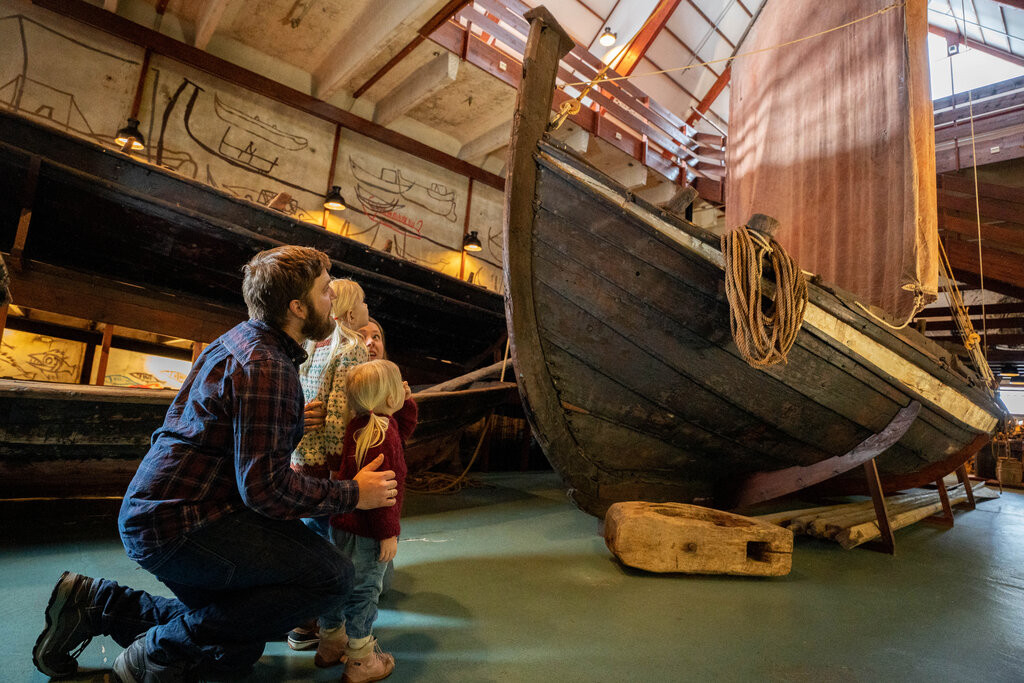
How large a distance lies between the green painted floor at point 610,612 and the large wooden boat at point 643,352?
2.00ft

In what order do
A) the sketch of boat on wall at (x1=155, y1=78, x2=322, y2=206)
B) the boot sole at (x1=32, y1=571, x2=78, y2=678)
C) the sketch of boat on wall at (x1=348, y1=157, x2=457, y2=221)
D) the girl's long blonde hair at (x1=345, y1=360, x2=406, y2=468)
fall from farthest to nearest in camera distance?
the sketch of boat on wall at (x1=348, y1=157, x2=457, y2=221) < the sketch of boat on wall at (x1=155, y1=78, x2=322, y2=206) < the girl's long blonde hair at (x1=345, y1=360, x2=406, y2=468) < the boot sole at (x1=32, y1=571, x2=78, y2=678)

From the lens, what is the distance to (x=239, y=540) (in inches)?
46.1

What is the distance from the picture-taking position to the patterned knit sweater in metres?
1.73

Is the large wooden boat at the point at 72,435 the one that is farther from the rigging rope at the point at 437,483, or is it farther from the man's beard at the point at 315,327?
the rigging rope at the point at 437,483

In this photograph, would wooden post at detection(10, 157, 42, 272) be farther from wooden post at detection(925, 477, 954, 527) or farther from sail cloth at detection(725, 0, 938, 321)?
wooden post at detection(925, 477, 954, 527)

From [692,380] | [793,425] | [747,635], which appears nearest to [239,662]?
[747,635]

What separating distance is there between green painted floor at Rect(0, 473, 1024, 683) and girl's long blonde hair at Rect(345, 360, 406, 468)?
0.63 m

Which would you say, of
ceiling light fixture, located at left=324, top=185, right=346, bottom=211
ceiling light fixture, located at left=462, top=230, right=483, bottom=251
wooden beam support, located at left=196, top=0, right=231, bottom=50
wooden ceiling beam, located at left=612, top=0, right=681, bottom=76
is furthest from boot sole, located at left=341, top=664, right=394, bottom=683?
wooden ceiling beam, located at left=612, top=0, right=681, bottom=76

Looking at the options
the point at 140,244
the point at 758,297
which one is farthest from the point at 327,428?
the point at 140,244

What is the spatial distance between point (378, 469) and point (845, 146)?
5233 mm

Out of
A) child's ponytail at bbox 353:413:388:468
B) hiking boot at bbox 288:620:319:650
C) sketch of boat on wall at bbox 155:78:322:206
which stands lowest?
hiking boot at bbox 288:620:319:650

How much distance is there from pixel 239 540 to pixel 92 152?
153 inches

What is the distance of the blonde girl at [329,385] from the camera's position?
173cm

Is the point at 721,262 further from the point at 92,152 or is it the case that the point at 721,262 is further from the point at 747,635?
the point at 92,152
